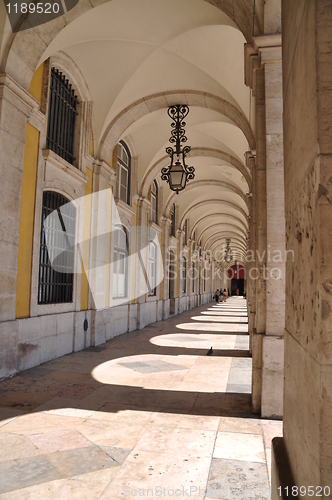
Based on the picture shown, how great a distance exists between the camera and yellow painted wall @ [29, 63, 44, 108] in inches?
254

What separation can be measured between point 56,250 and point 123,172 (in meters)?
Result: 4.78

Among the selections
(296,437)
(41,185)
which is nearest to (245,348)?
(41,185)

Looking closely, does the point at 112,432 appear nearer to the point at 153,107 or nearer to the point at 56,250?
the point at 56,250

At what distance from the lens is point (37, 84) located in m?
6.61

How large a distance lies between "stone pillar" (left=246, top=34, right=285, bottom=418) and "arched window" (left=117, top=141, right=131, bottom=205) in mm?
6938

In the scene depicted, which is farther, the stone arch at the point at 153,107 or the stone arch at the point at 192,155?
the stone arch at the point at 192,155

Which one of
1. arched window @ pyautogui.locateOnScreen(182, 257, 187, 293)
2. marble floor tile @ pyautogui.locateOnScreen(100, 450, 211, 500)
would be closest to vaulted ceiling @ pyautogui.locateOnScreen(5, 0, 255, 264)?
marble floor tile @ pyautogui.locateOnScreen(100, 450, 211, 500)

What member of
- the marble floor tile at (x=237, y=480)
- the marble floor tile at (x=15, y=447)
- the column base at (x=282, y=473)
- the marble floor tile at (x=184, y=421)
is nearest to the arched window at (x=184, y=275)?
the marble floor tile at (x=184, y=421)

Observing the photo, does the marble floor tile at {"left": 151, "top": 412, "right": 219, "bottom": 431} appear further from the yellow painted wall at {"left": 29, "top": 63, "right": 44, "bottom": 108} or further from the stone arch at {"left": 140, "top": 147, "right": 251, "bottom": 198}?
the stone arch at {"left": 140, "top": 147, "right": 251, "bottom": 198}

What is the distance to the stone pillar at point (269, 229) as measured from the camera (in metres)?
4.11

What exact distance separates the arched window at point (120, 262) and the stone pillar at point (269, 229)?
6396mm

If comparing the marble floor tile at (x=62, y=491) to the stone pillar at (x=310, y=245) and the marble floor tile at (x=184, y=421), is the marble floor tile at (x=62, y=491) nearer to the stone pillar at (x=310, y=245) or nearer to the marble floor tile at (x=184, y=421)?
the marble floor tile at (x=184, y=421)

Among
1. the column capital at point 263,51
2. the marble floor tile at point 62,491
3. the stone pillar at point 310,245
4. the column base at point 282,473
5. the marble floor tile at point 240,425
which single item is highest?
the column capital at point 263,51

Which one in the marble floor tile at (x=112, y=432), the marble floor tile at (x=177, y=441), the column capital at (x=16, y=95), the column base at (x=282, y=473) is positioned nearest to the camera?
the column base at (x=282, y=473)
